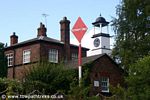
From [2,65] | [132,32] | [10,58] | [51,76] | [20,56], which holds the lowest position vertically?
[51,76]

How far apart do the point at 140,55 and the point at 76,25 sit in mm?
27552

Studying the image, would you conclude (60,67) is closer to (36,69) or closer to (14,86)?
(36,69)

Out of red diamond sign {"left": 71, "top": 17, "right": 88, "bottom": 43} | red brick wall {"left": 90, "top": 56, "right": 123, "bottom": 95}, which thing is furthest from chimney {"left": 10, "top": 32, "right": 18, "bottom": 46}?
red diamond sign {"left": 71, "top": 17, "right": 88, "bottom": 43}

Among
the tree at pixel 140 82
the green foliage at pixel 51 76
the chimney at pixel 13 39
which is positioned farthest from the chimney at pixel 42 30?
the tree at pixel 140 82

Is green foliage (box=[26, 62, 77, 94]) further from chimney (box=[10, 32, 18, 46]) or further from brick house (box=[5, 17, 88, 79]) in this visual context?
chimney (box=[10, 32, 18, 46])

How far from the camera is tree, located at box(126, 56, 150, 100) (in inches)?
1051

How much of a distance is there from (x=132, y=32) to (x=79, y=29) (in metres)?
29.4

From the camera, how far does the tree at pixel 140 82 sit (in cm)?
2669

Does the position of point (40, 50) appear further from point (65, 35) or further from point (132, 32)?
point (132, 32)

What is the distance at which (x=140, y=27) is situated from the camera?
184 ft

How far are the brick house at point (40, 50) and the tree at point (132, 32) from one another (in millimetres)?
7938

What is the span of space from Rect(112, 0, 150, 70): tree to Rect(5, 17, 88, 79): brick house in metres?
7.94

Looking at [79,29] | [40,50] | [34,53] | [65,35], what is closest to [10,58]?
[34,53]

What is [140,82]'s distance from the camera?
28.4 metres
